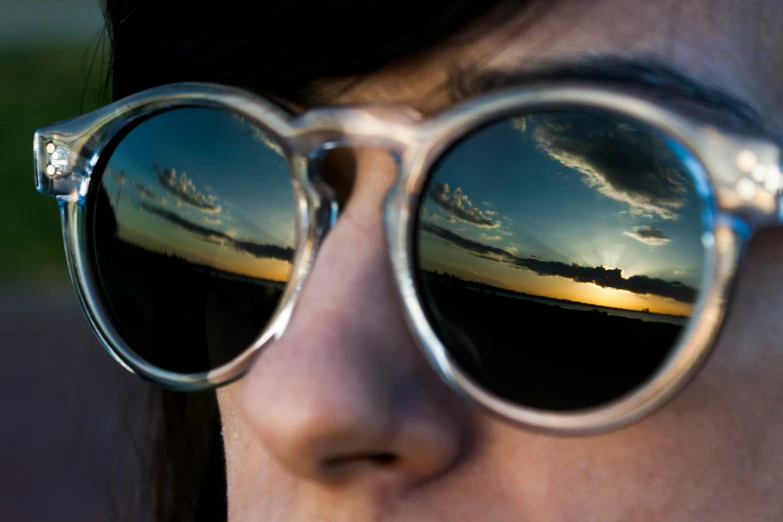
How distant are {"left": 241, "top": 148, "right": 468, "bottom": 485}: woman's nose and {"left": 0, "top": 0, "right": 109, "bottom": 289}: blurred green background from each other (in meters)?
3.71

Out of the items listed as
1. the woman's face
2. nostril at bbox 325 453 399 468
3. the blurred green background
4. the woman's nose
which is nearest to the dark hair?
the woman's face

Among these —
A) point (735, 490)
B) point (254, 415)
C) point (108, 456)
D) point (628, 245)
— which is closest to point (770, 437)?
point (735, 490)

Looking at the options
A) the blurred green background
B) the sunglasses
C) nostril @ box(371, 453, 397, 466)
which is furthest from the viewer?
the blurred green background

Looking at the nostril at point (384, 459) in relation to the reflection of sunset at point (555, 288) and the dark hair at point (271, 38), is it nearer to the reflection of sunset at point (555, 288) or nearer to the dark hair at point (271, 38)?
the reflection of sunset at point (555, 288)

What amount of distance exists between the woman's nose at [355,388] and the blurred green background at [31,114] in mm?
3714

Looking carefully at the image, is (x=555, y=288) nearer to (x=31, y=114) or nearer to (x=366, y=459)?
(x=366, y=459)

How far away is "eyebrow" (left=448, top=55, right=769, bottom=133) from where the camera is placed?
0.75 meters

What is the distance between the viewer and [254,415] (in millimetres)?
846

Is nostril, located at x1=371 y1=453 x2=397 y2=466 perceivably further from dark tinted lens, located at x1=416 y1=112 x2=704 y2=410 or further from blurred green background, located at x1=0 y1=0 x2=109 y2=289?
blurred green background, located at x1=0 y1=0 x2=109 y2=289

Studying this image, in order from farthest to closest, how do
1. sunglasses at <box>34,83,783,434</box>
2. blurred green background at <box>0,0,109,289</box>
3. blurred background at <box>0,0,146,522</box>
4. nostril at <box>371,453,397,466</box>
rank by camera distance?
1. blurred green background at <box>0,0,109,289</box>
2. blurred background at <box>0,0,146,522</box>
3. nostril at <box>371,453,397,466</box>
4. sunglasses at <box>34,83,783,434</box>

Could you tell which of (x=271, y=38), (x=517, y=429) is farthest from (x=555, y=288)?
(x=271, y=38)

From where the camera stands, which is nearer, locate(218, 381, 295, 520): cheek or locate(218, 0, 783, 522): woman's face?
locate(218, 0, 783, 522): woman's face

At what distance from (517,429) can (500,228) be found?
211 millimetres

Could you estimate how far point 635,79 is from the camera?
2.52 ft
